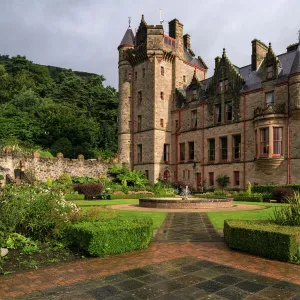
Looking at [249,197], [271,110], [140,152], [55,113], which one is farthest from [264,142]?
[55,113]

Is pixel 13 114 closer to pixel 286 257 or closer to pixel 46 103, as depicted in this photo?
pixel 46 103

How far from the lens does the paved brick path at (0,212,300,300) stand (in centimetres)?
471

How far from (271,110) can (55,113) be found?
32.2 metres

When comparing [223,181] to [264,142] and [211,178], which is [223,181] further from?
[264,142]

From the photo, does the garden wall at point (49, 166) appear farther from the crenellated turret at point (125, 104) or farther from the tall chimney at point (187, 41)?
the tall chimney at point (187, 41)

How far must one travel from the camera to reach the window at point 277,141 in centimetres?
2764

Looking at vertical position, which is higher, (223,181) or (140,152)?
(140,152)

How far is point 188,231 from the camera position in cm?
991

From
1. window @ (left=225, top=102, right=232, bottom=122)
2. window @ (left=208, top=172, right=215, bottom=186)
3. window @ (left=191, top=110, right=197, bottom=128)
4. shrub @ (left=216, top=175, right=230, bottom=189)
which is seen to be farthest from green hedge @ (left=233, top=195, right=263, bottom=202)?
window @ (left=191, top=110, right=197, bottom=128)

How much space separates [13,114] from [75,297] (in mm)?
46897

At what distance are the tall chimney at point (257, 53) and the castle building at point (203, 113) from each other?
0.33 ft

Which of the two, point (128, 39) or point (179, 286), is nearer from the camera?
point (179, 286)

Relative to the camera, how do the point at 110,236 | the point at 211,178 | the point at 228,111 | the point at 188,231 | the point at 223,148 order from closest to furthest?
the point at 110,236 → the point at 188,231 → the point at 228,111 → the point at 223,148 → the point at 211,178

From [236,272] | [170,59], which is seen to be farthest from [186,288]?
[170,59]
